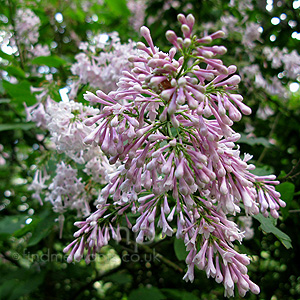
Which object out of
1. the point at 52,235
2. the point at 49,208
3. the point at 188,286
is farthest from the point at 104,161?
the point at 52,235

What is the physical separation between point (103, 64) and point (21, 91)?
2.75ft

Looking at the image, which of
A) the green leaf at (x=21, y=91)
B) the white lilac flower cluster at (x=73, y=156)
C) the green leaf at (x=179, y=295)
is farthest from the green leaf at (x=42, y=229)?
the green leaf at (x=179, y=295)

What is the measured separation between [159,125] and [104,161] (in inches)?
34.6

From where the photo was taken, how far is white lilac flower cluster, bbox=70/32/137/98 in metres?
2.21

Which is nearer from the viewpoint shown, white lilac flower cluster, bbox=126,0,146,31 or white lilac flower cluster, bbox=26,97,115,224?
white lilac flower cluster, bbox=26,97,115,224

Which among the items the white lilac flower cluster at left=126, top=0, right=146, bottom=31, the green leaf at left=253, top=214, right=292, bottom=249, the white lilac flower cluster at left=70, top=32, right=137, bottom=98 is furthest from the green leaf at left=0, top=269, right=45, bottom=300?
the white lilac flower cluster at left=126, top=0, right=146, bottom=31

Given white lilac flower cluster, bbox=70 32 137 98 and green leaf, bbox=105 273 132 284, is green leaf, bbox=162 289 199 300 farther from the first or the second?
white lilac flower cluster, bbox=70 32 137 98

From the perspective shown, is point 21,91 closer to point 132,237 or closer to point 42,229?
point 42,229

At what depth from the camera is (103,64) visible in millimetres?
2400

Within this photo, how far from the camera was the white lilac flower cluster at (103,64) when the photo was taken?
7.25ft

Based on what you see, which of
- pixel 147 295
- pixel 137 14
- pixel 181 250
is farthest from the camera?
pixel 137 14

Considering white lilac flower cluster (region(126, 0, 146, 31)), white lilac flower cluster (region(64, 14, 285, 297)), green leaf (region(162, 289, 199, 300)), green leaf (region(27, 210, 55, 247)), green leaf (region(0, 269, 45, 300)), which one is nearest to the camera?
white lilac flower cluster (region(64, 14, 285, 297))

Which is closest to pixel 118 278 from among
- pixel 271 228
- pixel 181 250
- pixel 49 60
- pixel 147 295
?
pixel 147 295

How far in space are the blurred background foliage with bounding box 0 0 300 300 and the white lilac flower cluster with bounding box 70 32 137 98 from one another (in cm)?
17
